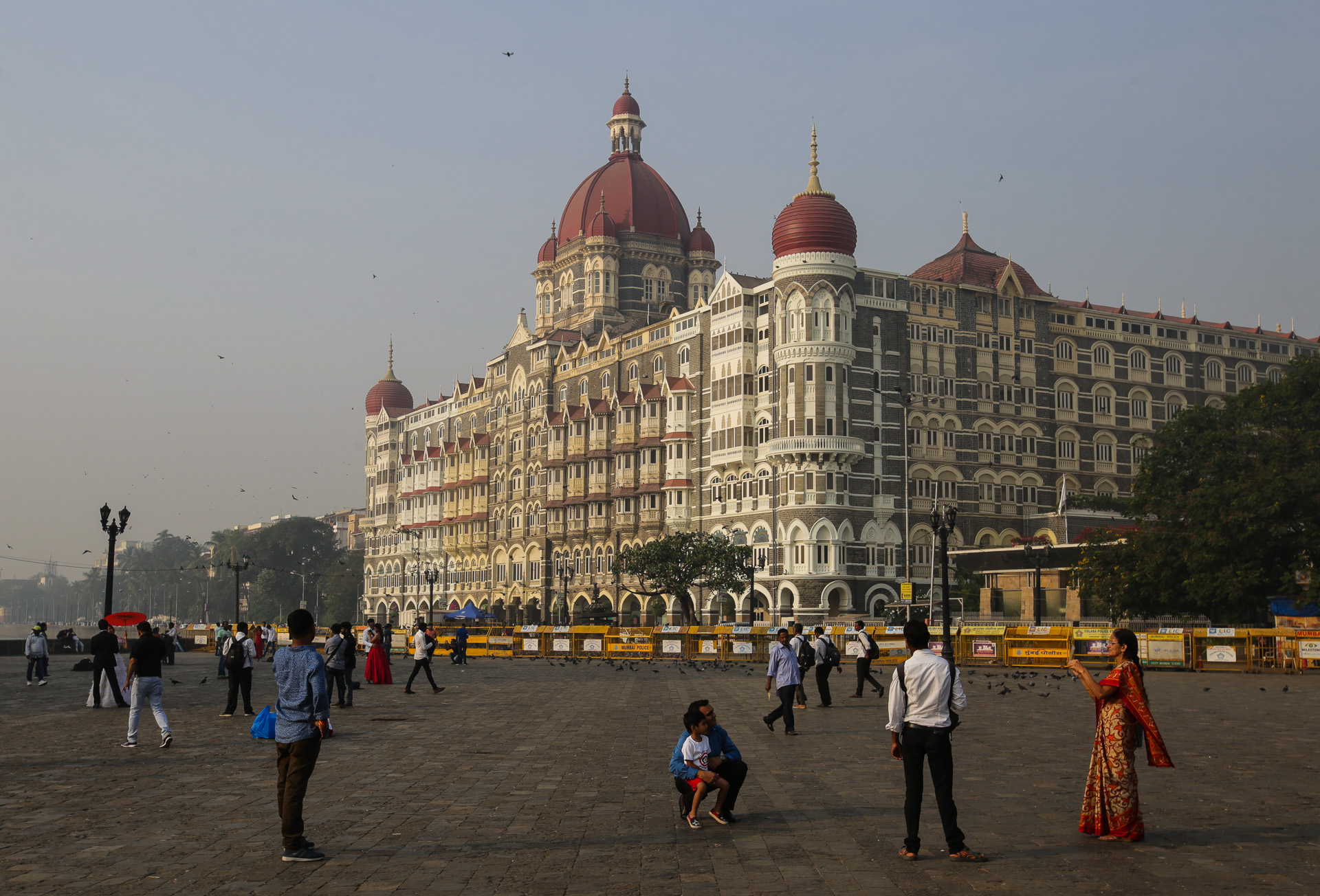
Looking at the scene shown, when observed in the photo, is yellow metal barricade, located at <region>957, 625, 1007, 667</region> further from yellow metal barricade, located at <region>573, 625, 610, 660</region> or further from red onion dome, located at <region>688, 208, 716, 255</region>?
red onion dome, located at <region>688, 208, 716, 255</region>

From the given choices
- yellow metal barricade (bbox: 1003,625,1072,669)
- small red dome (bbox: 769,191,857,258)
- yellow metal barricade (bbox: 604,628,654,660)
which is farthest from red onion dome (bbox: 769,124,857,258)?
yellow metal barricade (bbox: 1003,625,1072,669)

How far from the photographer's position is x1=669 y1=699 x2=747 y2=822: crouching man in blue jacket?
34.9 ft

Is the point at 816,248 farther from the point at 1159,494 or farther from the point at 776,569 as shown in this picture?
the point at 1159,494

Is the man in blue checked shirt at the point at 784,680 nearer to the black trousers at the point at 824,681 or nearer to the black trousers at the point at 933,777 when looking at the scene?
the black trousers at the point at 824,681

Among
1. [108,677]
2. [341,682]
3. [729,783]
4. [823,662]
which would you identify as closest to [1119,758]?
[729,783]

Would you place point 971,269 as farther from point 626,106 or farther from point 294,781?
point 294,781

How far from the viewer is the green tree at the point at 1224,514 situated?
42.9m

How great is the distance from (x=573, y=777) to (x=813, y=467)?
5290cm

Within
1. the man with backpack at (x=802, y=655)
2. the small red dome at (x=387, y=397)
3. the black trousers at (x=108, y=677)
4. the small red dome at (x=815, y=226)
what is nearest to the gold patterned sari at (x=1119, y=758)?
the man with backpack at (x=802, y=655)

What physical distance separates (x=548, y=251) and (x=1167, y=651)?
66.7 metres

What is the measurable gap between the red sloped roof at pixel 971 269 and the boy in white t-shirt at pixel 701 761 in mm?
64586

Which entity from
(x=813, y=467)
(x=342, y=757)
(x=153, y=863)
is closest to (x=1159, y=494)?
(x=813, y=467)

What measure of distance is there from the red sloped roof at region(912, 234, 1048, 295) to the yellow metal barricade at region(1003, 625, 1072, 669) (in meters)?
37.8

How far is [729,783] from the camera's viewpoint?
1072 centimetres
